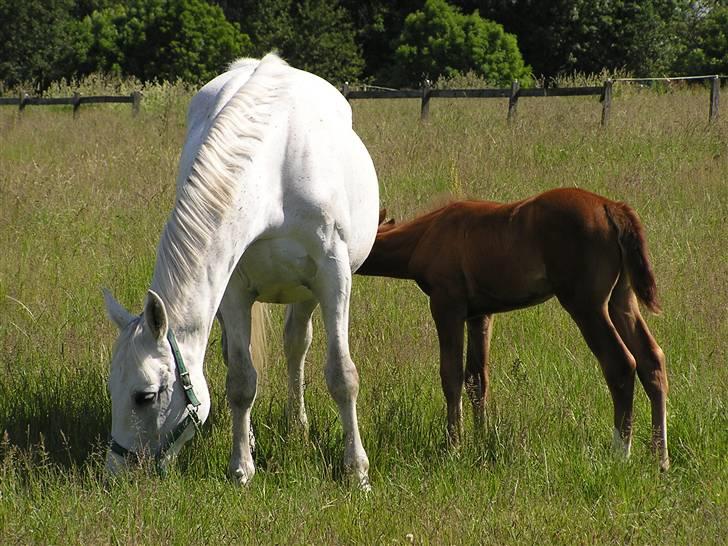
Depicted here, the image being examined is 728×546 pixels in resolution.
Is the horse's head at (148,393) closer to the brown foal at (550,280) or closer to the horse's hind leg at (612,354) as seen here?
the brown foal at (550,280)

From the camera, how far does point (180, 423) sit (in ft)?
12.1

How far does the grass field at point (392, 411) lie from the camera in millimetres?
3365

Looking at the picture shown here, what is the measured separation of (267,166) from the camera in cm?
403

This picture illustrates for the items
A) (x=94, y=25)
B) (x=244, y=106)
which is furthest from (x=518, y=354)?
(x=94, y=25)

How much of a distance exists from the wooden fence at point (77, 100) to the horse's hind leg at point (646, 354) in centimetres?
1498

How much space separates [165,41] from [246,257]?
33793 millimetres

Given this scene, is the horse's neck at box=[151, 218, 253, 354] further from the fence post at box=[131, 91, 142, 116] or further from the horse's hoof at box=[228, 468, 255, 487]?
the fence post at box=[131, 91, 142, 116]

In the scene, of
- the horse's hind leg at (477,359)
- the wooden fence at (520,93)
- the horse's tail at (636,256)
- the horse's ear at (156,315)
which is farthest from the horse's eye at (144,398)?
the wooden fence at (520,93)

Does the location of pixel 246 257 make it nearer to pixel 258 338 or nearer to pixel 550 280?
pixel 258 338

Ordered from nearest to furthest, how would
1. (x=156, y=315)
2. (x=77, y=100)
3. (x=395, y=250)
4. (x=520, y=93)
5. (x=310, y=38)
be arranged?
(x=156, y=315) → (x=395, y=250) → (x=520, y=93) → (x=77, y=100) → (x=310, y=38)

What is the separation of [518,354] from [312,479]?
1762 millimetres

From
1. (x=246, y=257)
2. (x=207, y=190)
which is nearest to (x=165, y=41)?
(x=246, y=257)

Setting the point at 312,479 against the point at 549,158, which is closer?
the point at 312,479

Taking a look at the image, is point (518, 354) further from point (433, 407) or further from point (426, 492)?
point (426, 492)
